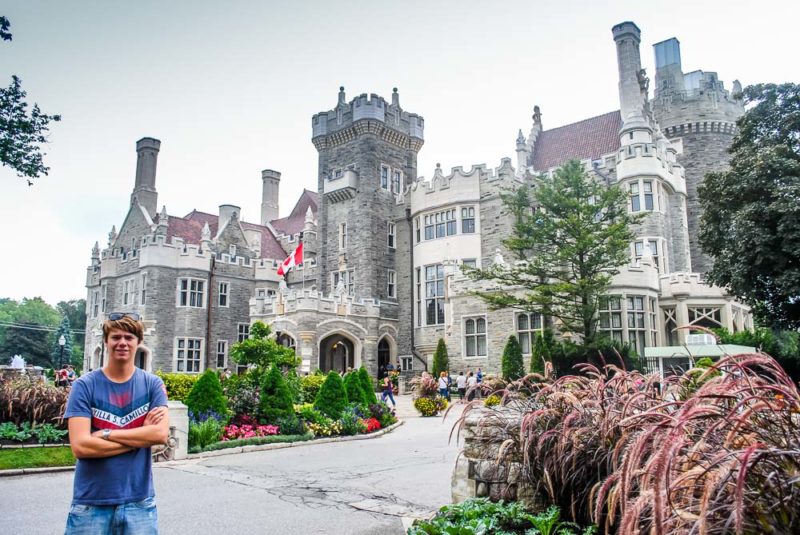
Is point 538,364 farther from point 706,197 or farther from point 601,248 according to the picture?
point 706,197

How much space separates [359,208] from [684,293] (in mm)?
17156

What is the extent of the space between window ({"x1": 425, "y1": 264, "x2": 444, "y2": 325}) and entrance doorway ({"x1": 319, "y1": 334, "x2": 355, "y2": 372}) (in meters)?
4.79

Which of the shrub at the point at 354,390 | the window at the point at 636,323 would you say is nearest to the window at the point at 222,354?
the shrub at the point at 354,390

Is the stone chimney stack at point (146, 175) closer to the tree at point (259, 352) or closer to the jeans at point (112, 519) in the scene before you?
the tree at point (259, 352)

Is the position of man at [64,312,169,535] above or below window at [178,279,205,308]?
below

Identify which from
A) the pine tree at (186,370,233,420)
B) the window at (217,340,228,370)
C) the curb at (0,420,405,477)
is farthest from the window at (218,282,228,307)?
the pine tree at (186,370,233,420)

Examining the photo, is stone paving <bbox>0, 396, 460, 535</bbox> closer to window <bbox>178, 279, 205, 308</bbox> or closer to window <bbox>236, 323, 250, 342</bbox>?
window <bbox>178, 279, 205, 308</bbox>

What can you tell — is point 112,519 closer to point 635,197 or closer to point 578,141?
point 635,197

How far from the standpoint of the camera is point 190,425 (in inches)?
478

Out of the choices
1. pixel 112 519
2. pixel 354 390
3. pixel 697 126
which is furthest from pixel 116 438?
pixel 697 126

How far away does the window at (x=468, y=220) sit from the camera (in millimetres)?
30775

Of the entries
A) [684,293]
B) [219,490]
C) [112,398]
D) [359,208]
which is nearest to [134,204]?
[359,208]

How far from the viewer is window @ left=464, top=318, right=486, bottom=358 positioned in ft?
88.6

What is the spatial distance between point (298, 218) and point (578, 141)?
2069 centimetres
